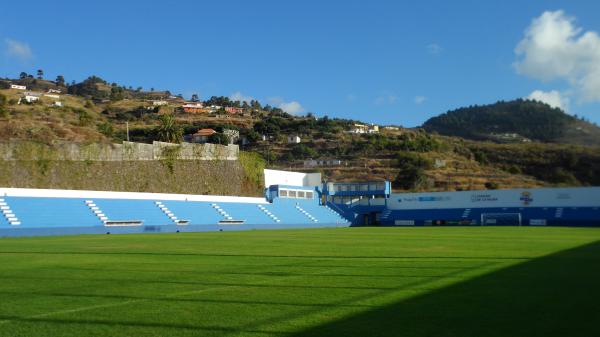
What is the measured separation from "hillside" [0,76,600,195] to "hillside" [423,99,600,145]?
385mm

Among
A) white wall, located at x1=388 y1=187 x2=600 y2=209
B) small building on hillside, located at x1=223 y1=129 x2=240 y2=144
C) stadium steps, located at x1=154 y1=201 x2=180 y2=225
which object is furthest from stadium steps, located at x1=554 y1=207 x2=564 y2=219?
small building on hillside, located at x1=223 y1=129 x2=240 y2=144

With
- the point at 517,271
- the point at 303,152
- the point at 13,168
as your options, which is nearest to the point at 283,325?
the point at 517,271

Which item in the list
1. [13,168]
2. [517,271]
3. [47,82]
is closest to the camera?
[517,271]

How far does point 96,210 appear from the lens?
126ft

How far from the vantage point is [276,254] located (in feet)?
59.3

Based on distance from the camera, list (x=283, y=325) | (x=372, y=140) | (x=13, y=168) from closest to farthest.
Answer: (x=283, y=325), (x=13, y=168), (x=372, y=140)

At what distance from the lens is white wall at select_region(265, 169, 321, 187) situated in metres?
61.5

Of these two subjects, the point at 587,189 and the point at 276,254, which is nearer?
the point at 276,254

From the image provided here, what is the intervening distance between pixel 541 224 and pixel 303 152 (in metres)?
56.5

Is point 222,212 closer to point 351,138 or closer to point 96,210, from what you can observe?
point 96,210

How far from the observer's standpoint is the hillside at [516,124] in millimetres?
123619

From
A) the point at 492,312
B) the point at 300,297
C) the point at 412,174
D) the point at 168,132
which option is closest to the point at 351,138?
the point at 412,174

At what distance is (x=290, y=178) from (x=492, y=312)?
57.4 m

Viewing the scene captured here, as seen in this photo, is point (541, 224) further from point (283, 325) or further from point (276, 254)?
A: point (283, 325)
